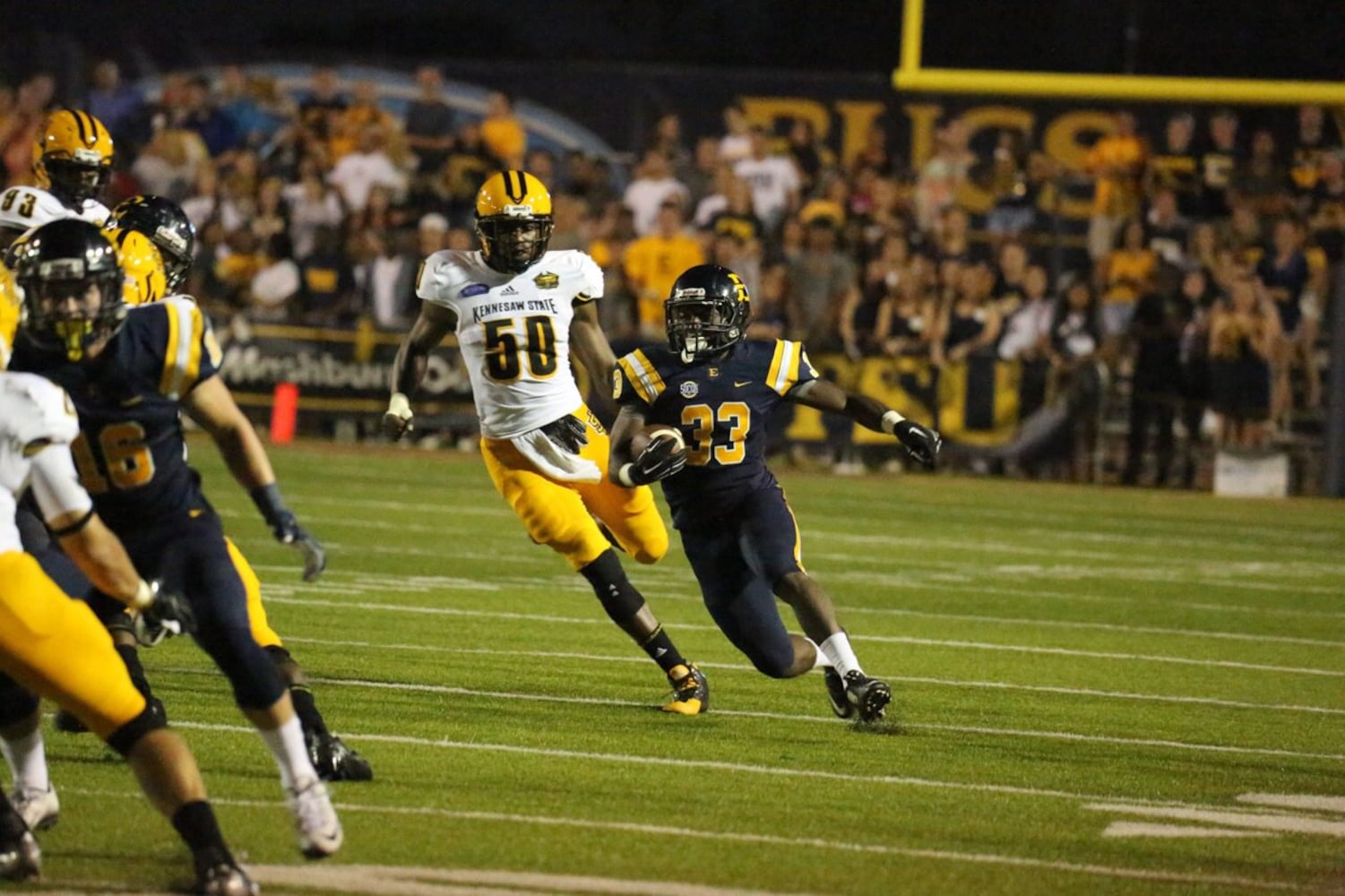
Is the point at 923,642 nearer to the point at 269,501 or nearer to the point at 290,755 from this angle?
the point at 269,501

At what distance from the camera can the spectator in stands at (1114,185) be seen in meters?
16.4

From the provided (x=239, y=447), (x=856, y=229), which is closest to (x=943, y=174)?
(x=856, y=229)

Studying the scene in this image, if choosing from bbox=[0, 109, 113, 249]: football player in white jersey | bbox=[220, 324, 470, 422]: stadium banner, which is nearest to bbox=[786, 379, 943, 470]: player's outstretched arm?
bbox=[0, 109, 113, 249]: football player in white jersey

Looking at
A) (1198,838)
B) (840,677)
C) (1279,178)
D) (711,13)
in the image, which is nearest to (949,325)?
(1279,178)

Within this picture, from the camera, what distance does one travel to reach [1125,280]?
1591 cm

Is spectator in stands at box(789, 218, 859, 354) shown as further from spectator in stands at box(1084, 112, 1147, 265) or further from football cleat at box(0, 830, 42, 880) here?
football cleat at box(0, 830, 42, 880)

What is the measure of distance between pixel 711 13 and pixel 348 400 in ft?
26.7

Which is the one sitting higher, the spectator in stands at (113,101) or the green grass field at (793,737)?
the spectator in stands at (113,101)

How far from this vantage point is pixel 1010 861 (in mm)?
4781

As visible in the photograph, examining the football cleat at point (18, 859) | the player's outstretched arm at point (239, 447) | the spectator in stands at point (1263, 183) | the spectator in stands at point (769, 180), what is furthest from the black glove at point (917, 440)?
the spectator in stands at point (1263, 183)

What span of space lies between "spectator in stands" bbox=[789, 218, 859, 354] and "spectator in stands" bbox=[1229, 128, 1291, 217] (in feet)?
10.3

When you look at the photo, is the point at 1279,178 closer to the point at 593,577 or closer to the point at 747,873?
the point at 593,577

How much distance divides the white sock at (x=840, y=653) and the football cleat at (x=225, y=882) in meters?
2.66

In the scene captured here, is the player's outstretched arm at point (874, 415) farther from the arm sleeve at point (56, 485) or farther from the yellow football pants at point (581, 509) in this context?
the arm sleeve at point (56, 485)
